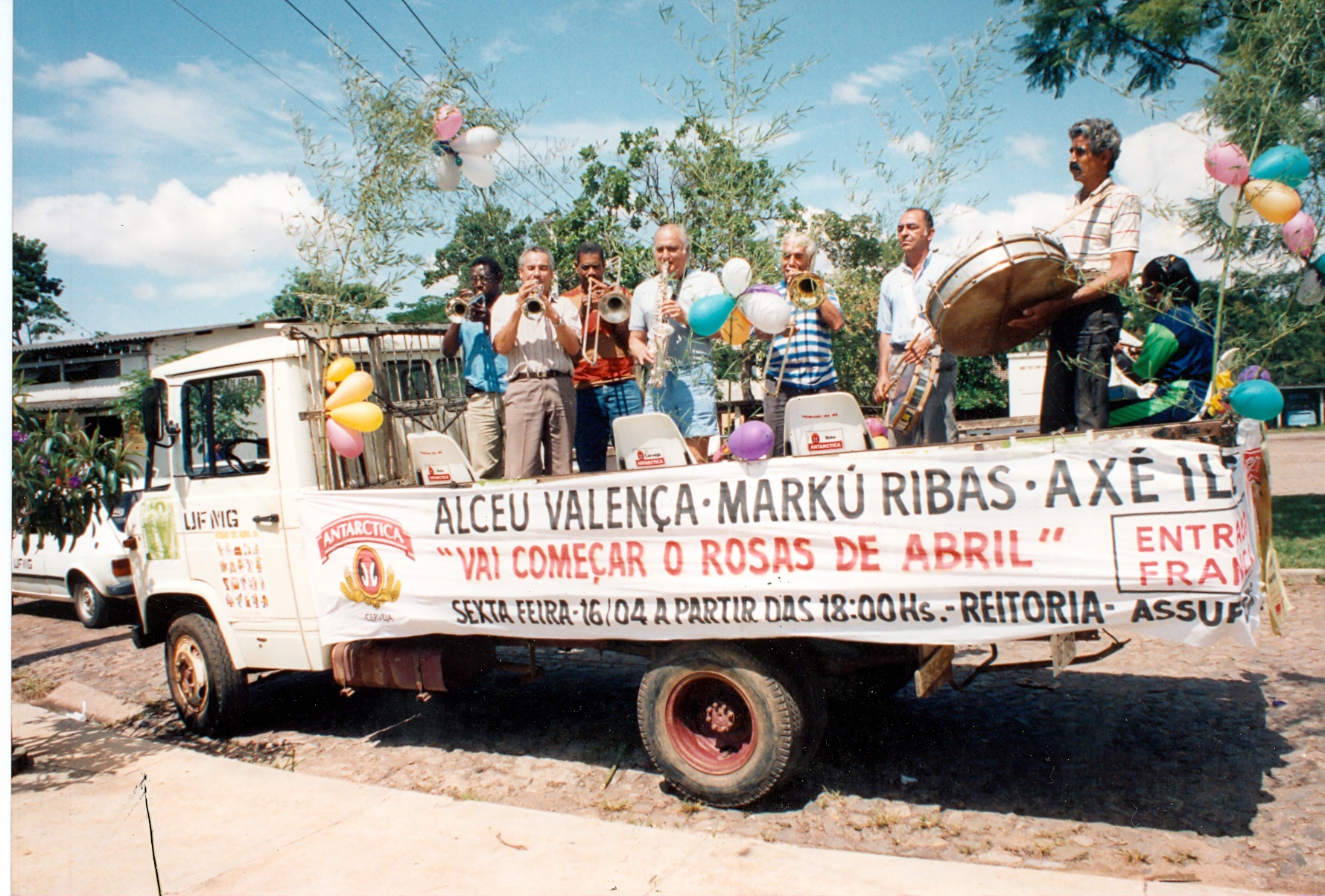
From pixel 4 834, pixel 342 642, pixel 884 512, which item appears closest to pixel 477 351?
pixel 342 642

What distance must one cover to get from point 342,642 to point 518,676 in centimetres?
102

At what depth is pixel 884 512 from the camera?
358 centimetres

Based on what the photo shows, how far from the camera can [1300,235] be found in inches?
146

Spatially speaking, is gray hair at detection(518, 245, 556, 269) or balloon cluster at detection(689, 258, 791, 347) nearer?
balloon cluster at detection(689, 258, 791, 347)

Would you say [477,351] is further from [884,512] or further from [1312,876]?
[1312,876]

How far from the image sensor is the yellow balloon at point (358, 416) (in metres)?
4.83

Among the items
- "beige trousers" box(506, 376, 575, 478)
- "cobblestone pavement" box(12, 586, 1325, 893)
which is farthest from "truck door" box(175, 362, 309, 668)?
"beige trousers" box(506, 376, 575, 478)

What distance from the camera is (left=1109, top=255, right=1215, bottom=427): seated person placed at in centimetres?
390

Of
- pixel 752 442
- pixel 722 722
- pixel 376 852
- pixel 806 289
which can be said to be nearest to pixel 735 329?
pixel 806 289

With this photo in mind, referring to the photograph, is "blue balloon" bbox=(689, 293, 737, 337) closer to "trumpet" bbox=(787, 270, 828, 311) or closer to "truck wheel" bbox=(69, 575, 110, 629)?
"trumpet" bbox=(787, 270, 828, 311)

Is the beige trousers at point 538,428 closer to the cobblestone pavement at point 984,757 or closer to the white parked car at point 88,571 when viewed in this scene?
the cobblestone pavement at point 984,757

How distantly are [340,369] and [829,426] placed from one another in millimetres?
2752

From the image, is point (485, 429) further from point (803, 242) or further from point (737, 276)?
point (803, 242)

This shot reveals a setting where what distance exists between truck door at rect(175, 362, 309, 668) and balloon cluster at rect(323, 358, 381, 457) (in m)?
0.49
